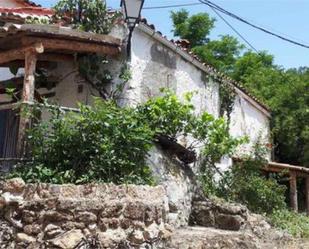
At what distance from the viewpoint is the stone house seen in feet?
27.2

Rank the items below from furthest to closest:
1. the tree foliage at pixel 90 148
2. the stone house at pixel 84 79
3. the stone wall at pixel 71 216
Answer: the stone house at pixel 84 79 < the tree foliage at pixel 90 148 < the stone wall at pixel 71 216

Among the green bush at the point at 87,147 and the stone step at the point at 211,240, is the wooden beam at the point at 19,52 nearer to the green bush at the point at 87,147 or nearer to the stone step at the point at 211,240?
the green bush at the point at 87,147

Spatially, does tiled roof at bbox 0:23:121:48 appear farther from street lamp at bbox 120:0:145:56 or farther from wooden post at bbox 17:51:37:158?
street lamp at bbox 120:0:145:56

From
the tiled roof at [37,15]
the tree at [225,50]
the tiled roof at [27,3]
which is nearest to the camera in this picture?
the tiled roof at [37,15]

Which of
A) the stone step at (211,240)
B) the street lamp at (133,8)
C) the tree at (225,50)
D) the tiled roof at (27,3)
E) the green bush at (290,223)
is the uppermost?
the tree at (225,50)

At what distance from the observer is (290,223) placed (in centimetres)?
1198

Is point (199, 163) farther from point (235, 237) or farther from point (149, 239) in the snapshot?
point (149, 239)

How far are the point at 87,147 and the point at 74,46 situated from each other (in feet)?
7.82

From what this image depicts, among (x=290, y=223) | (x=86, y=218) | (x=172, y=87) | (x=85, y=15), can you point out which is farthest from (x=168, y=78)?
(x=86, y=218)

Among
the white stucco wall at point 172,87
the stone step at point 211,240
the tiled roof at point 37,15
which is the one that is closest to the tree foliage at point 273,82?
the white stucco wall at point 172,87

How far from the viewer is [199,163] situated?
38.1 ft

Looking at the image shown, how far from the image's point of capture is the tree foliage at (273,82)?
60.8 feet

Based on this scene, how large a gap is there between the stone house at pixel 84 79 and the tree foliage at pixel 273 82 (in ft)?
19.8

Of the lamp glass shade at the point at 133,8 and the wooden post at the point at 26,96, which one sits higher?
the lamp glass shade at the point at 133,8
